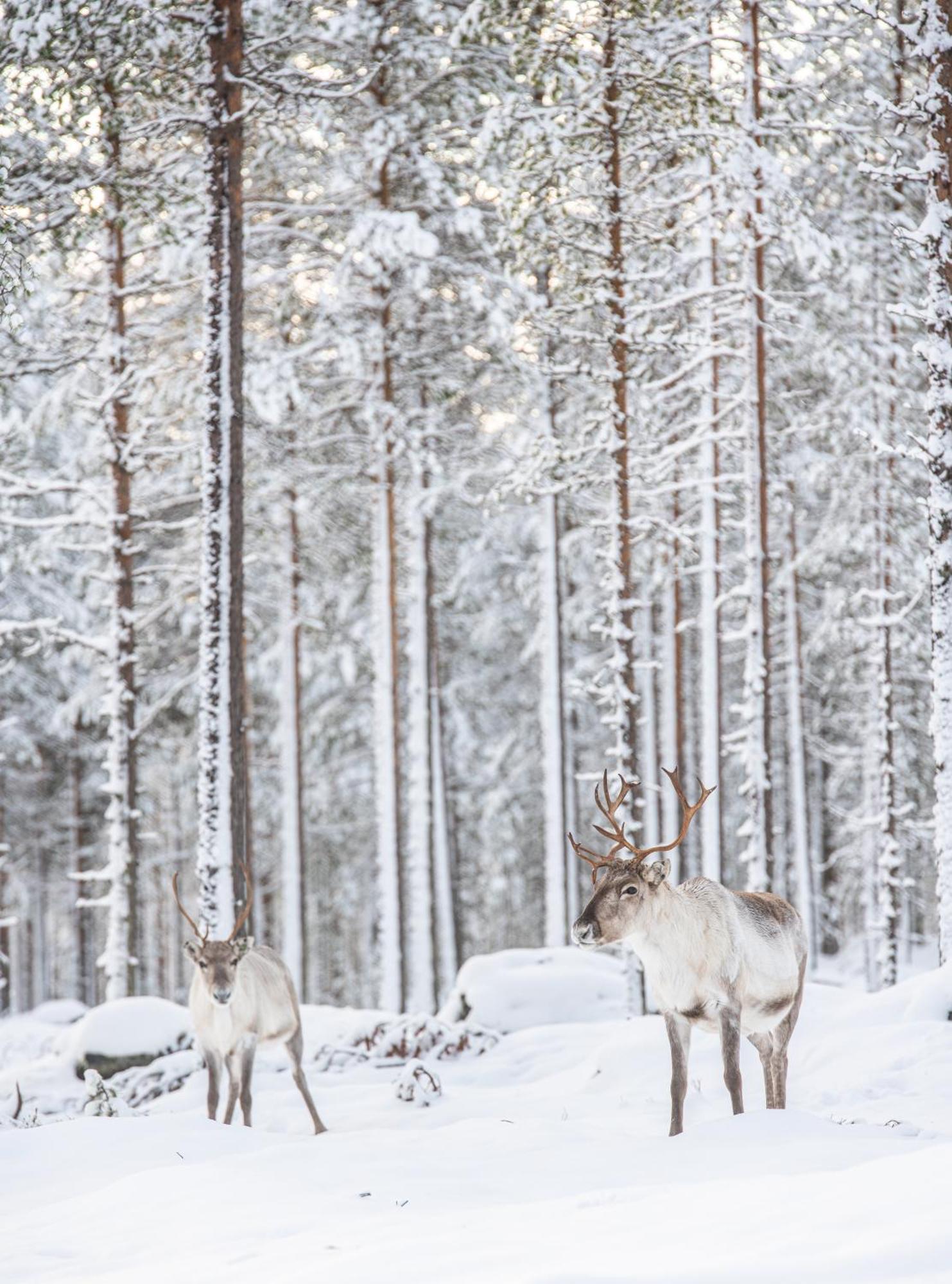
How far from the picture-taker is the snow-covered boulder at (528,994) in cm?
1501

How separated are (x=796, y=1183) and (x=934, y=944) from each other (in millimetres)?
32016

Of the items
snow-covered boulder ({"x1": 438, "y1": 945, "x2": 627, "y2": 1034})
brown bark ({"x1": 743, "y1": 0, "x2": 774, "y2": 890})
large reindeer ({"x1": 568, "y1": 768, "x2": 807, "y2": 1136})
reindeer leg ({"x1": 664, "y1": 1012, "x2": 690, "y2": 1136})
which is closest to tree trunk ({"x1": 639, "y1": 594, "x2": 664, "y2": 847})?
brown bark ({"x1": 743, "y1": 0, "x2": 774, "y2": 890})

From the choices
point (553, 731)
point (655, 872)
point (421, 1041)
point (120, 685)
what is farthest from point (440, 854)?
point (655, 872)

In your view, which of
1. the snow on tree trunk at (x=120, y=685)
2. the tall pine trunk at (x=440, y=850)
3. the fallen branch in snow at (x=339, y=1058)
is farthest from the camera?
the tall pine trunk at (x=440, y=850)

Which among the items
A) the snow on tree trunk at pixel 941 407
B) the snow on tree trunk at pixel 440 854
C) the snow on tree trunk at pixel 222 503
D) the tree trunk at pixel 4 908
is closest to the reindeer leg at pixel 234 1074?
the snow on tree trunk at pixel 222 503

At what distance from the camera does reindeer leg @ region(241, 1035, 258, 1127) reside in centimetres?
898

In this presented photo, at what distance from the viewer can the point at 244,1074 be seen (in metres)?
9.09

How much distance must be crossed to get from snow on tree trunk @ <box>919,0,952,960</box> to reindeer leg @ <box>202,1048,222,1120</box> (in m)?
6.44

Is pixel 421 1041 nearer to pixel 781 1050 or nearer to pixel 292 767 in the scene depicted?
pixel 781 1050

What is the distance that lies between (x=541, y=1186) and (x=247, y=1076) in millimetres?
3731

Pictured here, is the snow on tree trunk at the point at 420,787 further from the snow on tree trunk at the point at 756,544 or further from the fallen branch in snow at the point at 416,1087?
the fallen branch in snow at the point at 416,1087

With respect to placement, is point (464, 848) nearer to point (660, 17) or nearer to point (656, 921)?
point (660, 17)

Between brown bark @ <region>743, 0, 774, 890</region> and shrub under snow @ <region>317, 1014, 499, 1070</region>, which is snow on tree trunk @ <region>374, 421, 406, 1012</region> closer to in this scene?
shrub under snow @ <region>317, 1014, 499, 1070</region>

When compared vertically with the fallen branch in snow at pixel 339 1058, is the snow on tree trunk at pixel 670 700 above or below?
above
